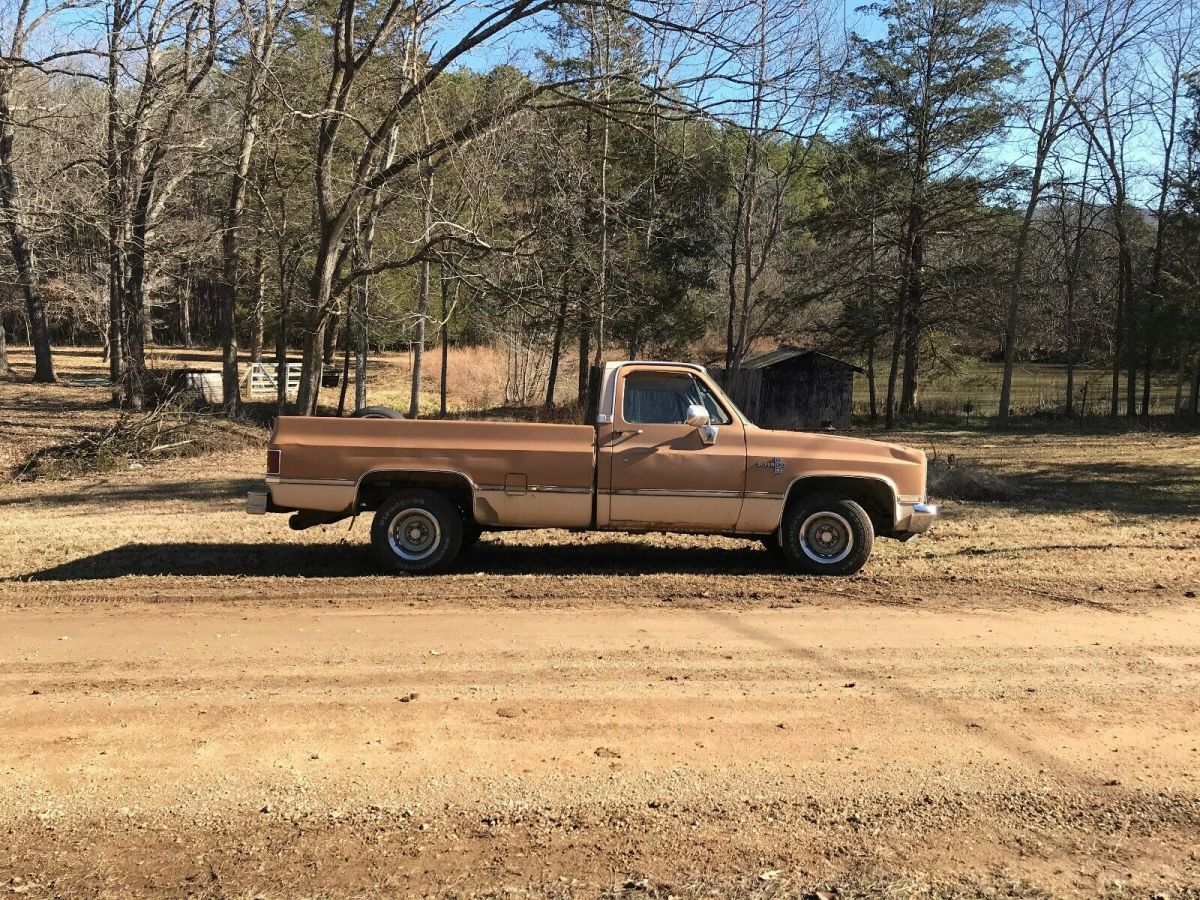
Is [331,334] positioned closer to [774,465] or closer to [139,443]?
[139,443]

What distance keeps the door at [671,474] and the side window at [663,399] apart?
72mm

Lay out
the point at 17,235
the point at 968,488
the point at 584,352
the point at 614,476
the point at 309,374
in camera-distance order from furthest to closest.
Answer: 1. the point at 584,352
2. the point at 17,235
3. the point at 309,374
4. the point at 968,488
5. the point at 614,476

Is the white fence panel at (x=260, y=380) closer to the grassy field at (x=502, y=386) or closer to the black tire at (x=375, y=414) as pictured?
the grassy field at (x=502, y=386)

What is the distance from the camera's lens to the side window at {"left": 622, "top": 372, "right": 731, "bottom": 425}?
7.87 metres

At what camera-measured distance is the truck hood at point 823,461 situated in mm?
7727

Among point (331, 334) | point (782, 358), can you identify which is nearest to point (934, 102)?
point (782, 358)

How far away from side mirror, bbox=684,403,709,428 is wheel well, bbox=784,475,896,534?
1.00m

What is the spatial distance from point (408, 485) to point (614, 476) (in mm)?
1806

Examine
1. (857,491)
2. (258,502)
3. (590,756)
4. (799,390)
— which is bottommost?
(590,756)

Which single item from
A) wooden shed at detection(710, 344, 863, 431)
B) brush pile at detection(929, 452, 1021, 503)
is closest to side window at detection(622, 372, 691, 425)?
brush pile at detection(929, 452, 1021, 503)

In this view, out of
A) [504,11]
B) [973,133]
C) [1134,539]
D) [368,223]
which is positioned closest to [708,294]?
[973,133]

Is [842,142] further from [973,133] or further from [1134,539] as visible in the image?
[1134,539]

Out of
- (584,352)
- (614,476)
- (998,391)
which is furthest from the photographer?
(998,391)

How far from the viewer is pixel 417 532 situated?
307 inches
